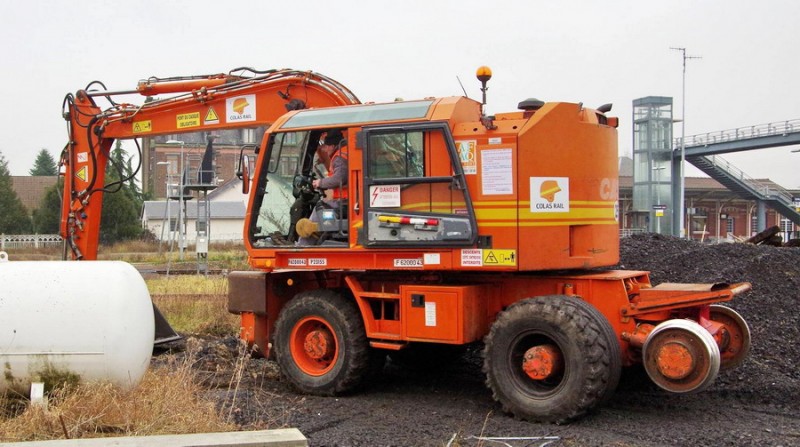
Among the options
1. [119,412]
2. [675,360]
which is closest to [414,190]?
[675,360]

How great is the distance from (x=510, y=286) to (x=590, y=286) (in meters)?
0.75

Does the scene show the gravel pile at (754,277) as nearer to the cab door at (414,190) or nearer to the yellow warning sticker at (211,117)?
the cab door at (414,190)

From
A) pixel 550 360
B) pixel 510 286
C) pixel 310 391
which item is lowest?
pixel 310 391

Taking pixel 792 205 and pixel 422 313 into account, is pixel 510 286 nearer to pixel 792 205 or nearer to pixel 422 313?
pixel 422 313

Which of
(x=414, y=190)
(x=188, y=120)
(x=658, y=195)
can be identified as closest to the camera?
(x=414, y=190)

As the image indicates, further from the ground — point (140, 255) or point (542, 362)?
point (542, 362)

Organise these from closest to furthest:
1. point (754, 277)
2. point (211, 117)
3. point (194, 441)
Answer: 1. point (194, 441)
2. point (211, 117)
3. point (754, 277)

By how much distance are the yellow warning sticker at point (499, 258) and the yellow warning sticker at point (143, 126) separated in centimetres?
543

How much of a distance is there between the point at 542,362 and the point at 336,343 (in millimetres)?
2254

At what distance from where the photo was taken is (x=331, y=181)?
26.9 ft

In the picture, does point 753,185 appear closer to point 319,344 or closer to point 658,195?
point 658,195

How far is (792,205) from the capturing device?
145 feet

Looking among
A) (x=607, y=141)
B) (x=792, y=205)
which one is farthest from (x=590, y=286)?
(x=792, y=205)

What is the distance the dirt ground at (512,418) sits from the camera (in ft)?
20.8
